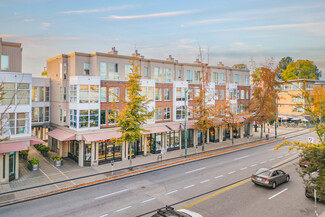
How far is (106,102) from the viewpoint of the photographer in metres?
27.9

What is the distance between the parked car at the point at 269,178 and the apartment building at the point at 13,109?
20597mm

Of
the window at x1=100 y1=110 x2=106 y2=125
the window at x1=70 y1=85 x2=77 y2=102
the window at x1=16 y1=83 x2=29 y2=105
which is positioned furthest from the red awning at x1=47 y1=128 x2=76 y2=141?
the window at x1=16 y1=83 x2=29 y2=105

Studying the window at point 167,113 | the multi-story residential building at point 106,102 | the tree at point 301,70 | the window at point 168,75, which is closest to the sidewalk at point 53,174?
the multi-story residential building at point 106,102

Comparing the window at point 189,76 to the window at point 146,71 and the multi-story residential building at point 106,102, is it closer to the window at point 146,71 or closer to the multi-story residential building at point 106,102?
the multi-story residential building at point 106,102

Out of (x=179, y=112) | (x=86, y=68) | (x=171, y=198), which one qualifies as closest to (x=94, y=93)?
(x=86, y=68)

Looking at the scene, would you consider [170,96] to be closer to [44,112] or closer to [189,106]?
[189,106]

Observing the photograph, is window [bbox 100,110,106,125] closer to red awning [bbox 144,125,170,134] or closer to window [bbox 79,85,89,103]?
window [bbox 79,85,89,103]

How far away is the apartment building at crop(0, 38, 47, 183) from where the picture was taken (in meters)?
20.9

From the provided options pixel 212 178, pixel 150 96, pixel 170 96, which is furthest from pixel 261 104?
pixel 212 178

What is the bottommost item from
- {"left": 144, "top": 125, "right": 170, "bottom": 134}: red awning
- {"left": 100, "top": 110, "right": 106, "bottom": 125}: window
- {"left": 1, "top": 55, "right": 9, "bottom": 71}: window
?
{"left": 144, "top": 125, "right": 170, "bottom": 134}: red awning

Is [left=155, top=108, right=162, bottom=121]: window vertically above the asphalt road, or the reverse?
[left=155, top=108, right=162, bottom=121]: window

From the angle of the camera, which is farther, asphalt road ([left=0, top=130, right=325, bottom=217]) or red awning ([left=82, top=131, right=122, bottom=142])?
red awning ([left=82, top=131, right=122, bottom=142])

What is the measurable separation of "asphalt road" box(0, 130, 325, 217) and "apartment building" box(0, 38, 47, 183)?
638cm

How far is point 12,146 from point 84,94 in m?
8.74
